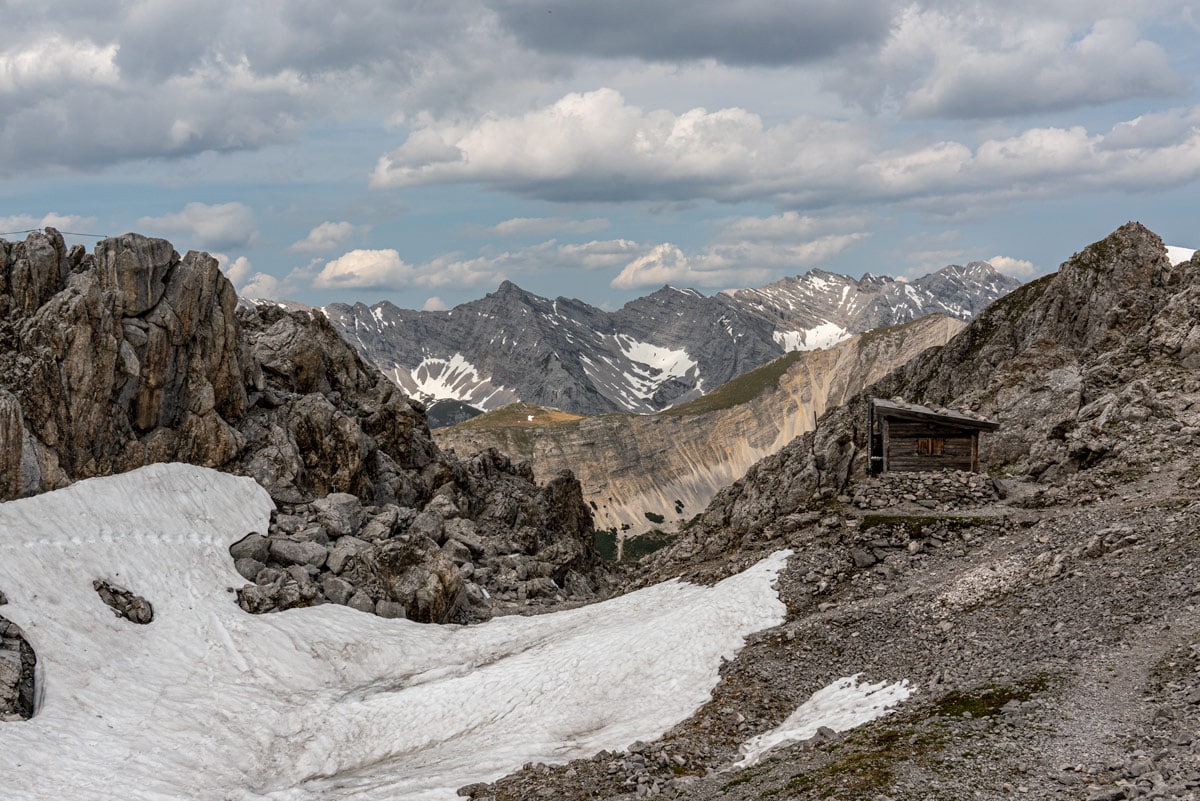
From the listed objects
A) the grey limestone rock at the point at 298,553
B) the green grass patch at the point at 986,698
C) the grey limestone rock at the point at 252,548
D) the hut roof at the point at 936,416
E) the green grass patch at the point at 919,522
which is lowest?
the green grass patch at the point at 986,698

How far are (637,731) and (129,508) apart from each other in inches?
1181

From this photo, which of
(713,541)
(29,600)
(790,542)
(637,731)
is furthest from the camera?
(713,541)

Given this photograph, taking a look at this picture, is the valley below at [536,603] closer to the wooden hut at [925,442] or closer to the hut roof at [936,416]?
the wooden hut at [925,442]

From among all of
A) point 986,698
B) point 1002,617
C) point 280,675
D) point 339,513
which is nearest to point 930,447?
point 1002,617

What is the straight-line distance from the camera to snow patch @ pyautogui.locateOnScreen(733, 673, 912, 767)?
1047 inches

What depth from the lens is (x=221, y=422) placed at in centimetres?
5606

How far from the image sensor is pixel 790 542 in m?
42.0

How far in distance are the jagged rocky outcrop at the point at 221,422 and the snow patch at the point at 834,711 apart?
26.0 m

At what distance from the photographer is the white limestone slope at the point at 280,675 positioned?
30750mm

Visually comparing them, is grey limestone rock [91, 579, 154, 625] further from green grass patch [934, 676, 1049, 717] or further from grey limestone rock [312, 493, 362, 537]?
green grass patch [934, 676, 1049, 717]

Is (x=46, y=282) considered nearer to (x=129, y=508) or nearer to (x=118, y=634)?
(x=129, y=508)

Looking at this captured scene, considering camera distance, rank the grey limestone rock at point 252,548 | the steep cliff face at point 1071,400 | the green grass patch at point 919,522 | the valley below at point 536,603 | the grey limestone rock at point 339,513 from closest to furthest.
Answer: the valley below at point 536,603 < the green grass patch at point 919,522 < the steep cliff face at point 1071,400 < the grey limestone rock at point 252,548 < the grey limestone rock at point 339,513

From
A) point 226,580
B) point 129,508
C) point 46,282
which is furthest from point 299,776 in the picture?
point 46,282

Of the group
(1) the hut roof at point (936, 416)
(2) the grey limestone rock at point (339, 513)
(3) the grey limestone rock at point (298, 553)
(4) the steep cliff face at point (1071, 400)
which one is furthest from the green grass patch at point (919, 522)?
(2) the grey limestone rock at point (339, 513)
